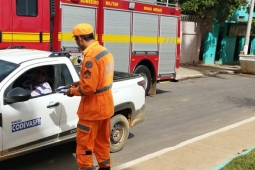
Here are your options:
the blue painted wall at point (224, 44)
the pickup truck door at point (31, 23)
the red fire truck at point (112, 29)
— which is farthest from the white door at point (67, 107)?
the blue painted wall at point (224, 44)

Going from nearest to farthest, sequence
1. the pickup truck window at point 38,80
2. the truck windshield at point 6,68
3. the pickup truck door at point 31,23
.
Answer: the truck windshield at point 6,68, the pickup truck window at point 38,80, the pickup truck door at point 31,23

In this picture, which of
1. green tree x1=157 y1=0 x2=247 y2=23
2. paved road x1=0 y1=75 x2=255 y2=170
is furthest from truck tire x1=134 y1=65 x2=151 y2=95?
green tree x1=157 y1=0 x2=247 y2=23

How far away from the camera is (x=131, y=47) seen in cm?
984

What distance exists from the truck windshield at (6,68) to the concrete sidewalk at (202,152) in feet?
6.03

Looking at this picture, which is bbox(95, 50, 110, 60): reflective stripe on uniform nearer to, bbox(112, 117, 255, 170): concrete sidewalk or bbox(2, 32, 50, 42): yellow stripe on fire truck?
bbox(112, 117, 255, 170): concrete sidewalk

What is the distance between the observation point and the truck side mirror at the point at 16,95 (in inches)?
161

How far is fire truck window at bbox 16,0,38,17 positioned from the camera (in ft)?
24.4

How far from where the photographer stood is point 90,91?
3.91 m

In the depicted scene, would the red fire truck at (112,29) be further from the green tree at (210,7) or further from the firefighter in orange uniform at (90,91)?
the green tree at (210,7)

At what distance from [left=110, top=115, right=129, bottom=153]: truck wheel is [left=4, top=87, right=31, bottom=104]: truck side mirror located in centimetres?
164

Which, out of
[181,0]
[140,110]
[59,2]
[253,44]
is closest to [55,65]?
[140,110]

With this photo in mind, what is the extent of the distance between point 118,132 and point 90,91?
1873mm

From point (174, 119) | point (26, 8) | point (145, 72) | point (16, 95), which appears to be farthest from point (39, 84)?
point (145, 72)

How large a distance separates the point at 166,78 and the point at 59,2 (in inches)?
181
